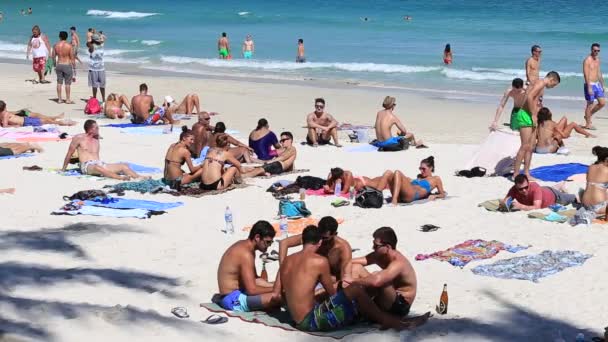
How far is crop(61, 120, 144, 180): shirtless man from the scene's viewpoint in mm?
12961

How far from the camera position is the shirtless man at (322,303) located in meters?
7.15

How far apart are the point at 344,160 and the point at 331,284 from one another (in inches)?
291

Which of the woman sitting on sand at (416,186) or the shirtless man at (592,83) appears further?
the shirtless man at (592,83)

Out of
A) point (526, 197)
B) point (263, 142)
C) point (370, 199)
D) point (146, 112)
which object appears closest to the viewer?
point (526, 197)

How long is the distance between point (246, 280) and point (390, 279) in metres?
1.17

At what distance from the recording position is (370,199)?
1138 centimetres

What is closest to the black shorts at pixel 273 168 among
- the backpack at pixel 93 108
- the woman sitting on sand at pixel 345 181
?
the woman sitting on sand at pixel 345 181

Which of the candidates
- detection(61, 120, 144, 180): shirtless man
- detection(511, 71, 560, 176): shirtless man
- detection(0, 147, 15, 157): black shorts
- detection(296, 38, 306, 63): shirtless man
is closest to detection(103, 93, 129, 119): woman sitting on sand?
detection(0, 147, 15, 157): black shorts

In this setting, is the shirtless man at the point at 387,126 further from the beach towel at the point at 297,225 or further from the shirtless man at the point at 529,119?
the beach towel at the point at 297,225

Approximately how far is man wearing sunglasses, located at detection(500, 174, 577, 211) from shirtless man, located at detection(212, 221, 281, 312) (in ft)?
13.6

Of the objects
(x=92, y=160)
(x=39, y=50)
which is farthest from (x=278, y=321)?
(x=39, y=50)

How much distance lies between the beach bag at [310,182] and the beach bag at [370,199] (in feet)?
2.73

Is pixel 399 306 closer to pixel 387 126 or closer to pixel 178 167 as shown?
pixel 178 167

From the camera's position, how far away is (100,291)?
26.5ft
